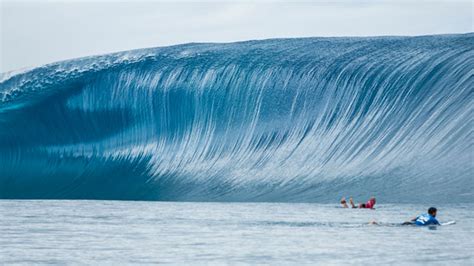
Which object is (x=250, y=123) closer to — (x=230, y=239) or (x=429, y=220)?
(x=429, y=220)

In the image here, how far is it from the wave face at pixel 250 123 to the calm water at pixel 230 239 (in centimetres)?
1545

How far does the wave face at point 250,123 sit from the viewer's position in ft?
179

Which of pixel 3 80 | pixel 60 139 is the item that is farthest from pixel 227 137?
pixel 3 80

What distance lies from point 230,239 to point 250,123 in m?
35.8

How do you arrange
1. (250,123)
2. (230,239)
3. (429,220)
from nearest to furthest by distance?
(230,239) → (429,220) → (250,123)

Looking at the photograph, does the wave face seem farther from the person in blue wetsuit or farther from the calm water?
the person in blue wetsuit

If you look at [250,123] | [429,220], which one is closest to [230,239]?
[429,220]

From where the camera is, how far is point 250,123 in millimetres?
62562

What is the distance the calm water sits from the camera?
75.0 feet

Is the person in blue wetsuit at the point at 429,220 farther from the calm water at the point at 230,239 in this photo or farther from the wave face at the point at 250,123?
the wave face at the point at 250,123

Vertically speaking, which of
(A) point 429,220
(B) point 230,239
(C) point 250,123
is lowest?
→ (B) point 230,239

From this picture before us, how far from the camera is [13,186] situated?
Answer: 6341cm

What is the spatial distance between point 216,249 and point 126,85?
44.5m

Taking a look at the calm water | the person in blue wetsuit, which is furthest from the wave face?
the person in blue wetsuit
